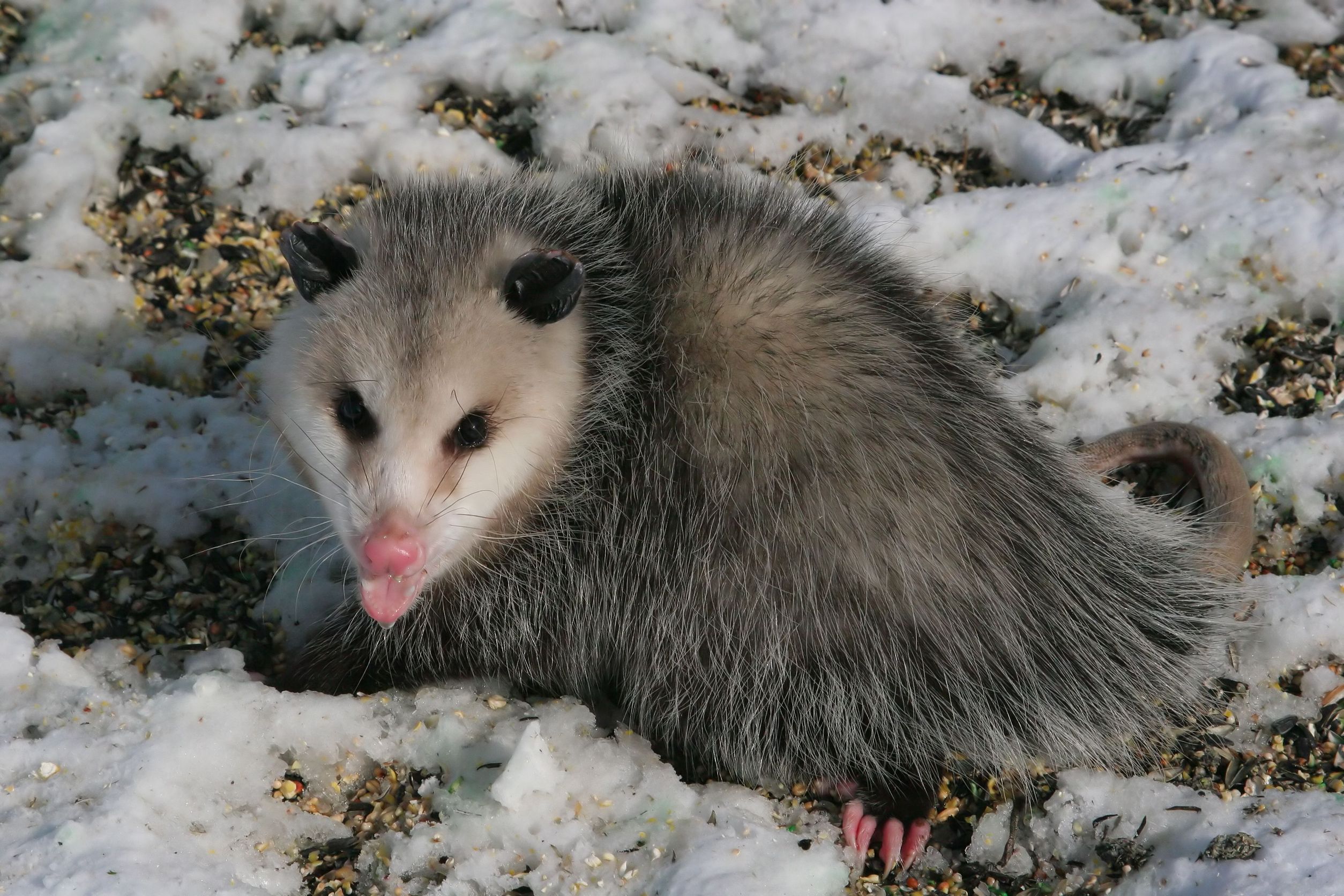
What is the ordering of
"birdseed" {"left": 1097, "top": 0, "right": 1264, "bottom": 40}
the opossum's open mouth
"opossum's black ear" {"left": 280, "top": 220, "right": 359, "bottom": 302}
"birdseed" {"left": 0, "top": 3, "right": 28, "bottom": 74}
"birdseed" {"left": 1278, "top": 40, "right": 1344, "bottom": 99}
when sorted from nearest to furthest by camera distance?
1. the opossum's open mouth
2. "opossum's black ear" {"left": 280, "top": 220, "right": 359, "bottom": 302}
3. "birdseed" {"left": 1278, "top": 40, "right": 1344, "bottom": 99}
4. "birdseed" {"left": 0, "top": 3, "right": 28, "bottom": 74}
5. "birdseed" {"left": 1097, "top": 0, "right": 1264, "bottom": 40}

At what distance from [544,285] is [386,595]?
1.87 feet

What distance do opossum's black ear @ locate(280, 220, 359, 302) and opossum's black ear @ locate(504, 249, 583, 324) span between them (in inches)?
11.6

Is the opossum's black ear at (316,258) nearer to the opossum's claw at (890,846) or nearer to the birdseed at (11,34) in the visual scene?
the opossum's claw at (890,846)

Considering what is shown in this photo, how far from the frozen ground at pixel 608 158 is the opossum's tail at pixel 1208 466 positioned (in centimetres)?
12

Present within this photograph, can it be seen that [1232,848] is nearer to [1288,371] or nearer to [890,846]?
[890,846]

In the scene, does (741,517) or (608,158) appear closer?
(741,517)

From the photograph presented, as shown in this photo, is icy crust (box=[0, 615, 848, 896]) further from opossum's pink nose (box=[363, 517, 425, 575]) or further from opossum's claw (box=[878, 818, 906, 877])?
opossum's pink nose (box=[363, 517, 425, 575])

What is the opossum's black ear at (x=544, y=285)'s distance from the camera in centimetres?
188

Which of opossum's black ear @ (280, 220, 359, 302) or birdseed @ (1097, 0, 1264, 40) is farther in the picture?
birdseed @ (1097, 0, 1264, 40)

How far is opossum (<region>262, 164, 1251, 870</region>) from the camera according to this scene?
1962mm

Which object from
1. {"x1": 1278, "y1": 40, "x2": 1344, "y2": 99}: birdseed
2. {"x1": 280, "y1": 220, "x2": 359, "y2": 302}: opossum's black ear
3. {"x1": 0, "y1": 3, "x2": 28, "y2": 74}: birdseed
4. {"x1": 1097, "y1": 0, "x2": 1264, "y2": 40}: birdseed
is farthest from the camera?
{"x1": 1097, "y1": 0, "x2": 1264, "y2": 40}: birdseed

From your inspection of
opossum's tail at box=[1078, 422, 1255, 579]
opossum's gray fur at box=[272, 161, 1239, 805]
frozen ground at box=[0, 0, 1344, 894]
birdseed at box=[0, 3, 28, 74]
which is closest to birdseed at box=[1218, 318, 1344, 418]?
frozen ground at box=[0, 0, 1344, 894]

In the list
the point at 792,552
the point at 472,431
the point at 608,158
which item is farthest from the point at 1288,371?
the point at 472,431

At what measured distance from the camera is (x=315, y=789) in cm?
199
